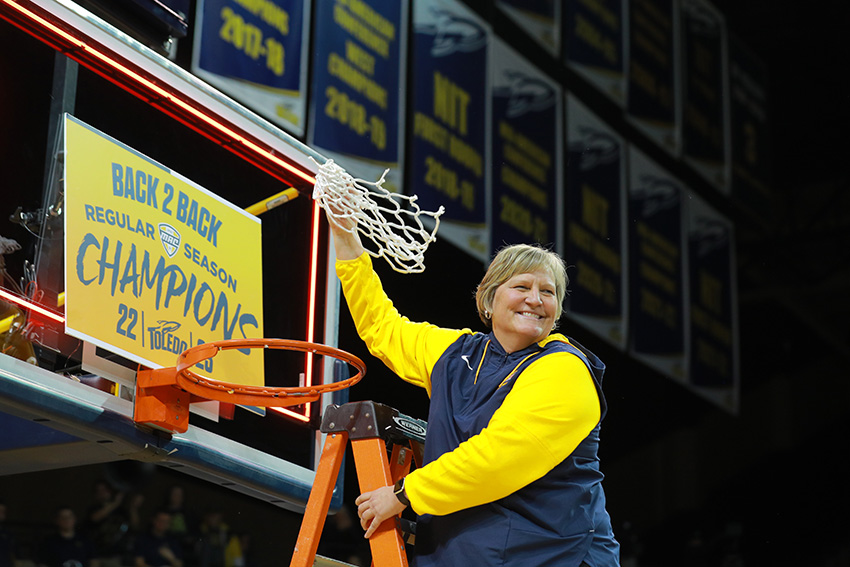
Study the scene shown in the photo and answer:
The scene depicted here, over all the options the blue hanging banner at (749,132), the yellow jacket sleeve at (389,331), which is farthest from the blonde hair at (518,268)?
the blue hanging banner at (749,132)

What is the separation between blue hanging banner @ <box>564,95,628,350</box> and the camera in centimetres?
776

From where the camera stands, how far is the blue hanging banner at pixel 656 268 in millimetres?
8273

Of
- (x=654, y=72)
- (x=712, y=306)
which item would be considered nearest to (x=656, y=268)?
(x=712, y=306)

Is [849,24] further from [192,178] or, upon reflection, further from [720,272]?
[192,178]

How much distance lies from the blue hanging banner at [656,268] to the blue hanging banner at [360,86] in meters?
2.71

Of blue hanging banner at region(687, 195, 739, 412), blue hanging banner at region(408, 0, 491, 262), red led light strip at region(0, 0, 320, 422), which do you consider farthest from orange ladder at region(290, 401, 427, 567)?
blue hanging banner at region(687, 195, 739, 412)

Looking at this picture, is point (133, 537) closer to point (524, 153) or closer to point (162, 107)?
point (524, 153)

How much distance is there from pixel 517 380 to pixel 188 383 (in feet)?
2.71

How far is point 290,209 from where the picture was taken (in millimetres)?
3402

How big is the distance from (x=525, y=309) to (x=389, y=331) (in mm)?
408

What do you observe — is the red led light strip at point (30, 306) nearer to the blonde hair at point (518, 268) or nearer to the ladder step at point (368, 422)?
the ladder step at point (368, 422)

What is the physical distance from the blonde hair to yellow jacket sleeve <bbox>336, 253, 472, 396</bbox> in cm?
12

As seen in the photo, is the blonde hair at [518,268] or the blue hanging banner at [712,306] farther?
the blue hanging banner at [712,306]

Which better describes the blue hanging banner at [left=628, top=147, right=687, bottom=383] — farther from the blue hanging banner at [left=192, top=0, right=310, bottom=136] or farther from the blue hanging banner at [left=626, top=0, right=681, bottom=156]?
the blue hanging banner at [left=192, top=0, right=310, bottom=136]
